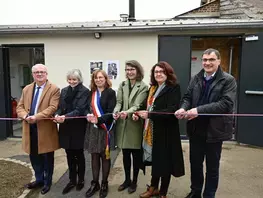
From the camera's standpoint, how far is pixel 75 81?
3.12m

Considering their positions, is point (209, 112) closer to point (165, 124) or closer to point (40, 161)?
point (165, 124)

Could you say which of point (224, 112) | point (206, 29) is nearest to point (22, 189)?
point (224, 112)

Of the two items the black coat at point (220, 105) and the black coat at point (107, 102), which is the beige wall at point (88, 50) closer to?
the black coat at point (107, 102)

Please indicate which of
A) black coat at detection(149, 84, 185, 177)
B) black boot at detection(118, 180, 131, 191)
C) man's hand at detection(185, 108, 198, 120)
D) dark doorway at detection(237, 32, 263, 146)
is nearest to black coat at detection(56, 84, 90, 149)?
black boot at detection(118, 180, 131, 191)

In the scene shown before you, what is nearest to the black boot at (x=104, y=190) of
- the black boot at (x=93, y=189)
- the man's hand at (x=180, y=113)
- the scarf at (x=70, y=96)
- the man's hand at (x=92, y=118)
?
the black boot at (x=93, y=189)

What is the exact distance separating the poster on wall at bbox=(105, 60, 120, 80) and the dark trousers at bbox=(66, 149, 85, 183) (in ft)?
8.85

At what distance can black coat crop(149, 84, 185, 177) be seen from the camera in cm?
284

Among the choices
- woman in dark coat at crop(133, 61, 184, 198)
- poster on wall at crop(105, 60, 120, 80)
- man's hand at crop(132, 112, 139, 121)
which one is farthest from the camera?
poster on wall at crop(105, 60, 120, 80)

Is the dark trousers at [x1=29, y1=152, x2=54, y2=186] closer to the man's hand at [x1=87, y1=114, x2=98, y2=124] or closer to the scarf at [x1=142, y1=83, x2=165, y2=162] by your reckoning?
the man's hand at [x1=87, y1=114, x2=98, y2=124]

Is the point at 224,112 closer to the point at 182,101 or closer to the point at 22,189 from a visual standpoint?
the point at 182,101

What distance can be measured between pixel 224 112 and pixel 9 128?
18.6 ft

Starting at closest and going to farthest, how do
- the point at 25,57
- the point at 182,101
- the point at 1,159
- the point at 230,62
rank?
the point at 182,101
the point at 1,159
the point at 230,62
the point at 25,57

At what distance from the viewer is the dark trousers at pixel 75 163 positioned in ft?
10.8

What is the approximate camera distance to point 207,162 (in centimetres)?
280
